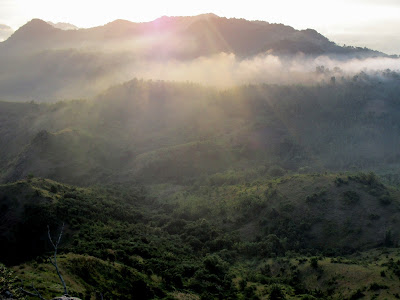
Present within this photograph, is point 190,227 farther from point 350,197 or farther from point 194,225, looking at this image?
point 350,197

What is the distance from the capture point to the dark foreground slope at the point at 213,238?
5325 cm

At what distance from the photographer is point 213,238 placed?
8694 cm

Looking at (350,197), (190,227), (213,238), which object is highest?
(350,197)

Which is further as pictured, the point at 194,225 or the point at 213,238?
the point at 194,225

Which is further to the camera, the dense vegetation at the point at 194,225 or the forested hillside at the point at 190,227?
the dense vegetation at the point at 194,225

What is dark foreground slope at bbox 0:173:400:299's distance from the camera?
53.2m

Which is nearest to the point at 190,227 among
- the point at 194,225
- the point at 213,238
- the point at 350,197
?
the point at 194,225

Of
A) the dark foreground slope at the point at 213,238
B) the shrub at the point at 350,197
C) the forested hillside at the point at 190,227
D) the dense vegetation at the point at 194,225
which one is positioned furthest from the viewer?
the shrub at the point at 350,197

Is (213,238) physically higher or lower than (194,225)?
lower

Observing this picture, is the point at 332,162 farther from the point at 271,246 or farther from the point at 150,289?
the point at 150,289

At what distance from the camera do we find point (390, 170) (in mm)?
173750

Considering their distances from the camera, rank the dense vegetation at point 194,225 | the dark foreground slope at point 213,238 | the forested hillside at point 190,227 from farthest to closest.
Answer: the dense vegetation at point 194,225 → the dark foreground slope at point 213,238 → the forested hillside at point 190,227

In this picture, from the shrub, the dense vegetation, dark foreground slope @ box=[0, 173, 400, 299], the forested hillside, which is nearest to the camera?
the forested hillside

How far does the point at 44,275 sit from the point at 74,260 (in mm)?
5305
